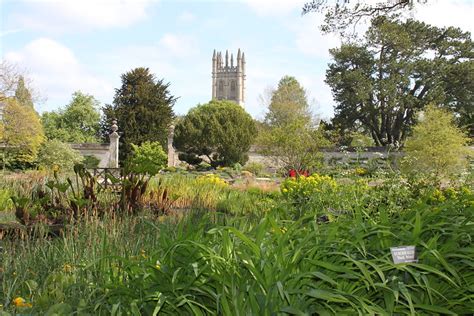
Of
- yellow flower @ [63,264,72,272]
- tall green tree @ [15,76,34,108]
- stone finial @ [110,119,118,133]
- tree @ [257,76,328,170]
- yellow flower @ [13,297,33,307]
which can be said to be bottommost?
yellow flower @ [13,297,33,307]

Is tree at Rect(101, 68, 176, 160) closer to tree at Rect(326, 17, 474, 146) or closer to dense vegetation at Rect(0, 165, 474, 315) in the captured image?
tree at Rect(326, 17, 474, 146)

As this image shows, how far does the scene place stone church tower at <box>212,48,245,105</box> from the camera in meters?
95.8

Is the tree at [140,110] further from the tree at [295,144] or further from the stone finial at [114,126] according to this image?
the tree at [295,144]

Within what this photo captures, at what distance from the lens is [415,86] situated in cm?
3070

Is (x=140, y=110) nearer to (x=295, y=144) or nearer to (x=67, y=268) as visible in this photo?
(x=295, y=144)

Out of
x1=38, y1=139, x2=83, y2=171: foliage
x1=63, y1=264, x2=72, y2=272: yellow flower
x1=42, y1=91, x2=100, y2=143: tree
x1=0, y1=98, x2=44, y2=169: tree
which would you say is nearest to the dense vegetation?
x1=63, y1=264, x2=72, y2=272: yellow flower

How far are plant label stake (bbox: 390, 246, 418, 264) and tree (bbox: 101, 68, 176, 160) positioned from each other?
29.9 meters

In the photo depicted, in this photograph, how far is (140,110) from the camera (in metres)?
32.0

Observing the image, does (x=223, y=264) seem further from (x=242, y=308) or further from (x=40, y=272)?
(x=40, y=272)

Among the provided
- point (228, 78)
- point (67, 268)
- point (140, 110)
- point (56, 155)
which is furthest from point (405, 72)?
Answer: point (228, 78)

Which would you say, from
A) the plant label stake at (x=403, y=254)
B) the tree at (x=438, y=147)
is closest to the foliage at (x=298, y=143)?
the tree at (x=438, y=147)

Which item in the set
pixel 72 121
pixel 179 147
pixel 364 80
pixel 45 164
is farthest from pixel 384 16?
pixel 72 121

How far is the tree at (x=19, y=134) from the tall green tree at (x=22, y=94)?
181 cm

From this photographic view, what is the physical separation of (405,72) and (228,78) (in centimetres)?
6863
